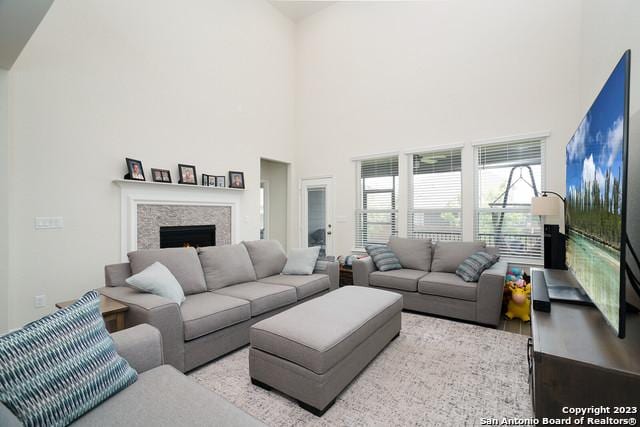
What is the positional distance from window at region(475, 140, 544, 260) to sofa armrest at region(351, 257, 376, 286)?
5.85 feet

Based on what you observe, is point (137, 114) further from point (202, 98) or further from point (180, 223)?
point (180, 223)

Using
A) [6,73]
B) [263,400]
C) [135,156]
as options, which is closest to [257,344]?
[263,400]

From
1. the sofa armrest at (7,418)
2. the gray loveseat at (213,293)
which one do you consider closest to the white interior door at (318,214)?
the gray loveseat at (213,293)

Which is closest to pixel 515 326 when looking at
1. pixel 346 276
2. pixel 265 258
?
pixel 346 276

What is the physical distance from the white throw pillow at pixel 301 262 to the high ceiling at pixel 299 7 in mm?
5183

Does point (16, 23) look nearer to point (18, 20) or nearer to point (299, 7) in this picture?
point (18, 20)

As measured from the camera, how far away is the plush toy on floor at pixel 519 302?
131 inches

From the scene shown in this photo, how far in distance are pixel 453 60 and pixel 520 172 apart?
200cm

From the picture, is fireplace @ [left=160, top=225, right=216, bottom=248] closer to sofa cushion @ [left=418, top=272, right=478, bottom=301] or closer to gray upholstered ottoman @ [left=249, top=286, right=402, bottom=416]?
gray upholstered ottoman @ [left=249, top=286, right=402, bottom=416]

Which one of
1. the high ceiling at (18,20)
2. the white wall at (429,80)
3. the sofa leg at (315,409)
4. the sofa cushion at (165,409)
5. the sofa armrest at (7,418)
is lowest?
the sofa leg at (315,409)

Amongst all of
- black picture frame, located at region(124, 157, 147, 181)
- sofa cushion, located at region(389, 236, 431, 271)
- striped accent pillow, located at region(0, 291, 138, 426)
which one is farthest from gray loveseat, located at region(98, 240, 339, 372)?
black picture frame, located at region(124, 157, 147, 181)

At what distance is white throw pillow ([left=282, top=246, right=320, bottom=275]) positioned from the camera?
12.0 feet

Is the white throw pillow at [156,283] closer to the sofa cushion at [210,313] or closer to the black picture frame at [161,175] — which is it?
the sofa cushion at [210,313]

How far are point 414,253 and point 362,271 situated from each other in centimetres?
80
